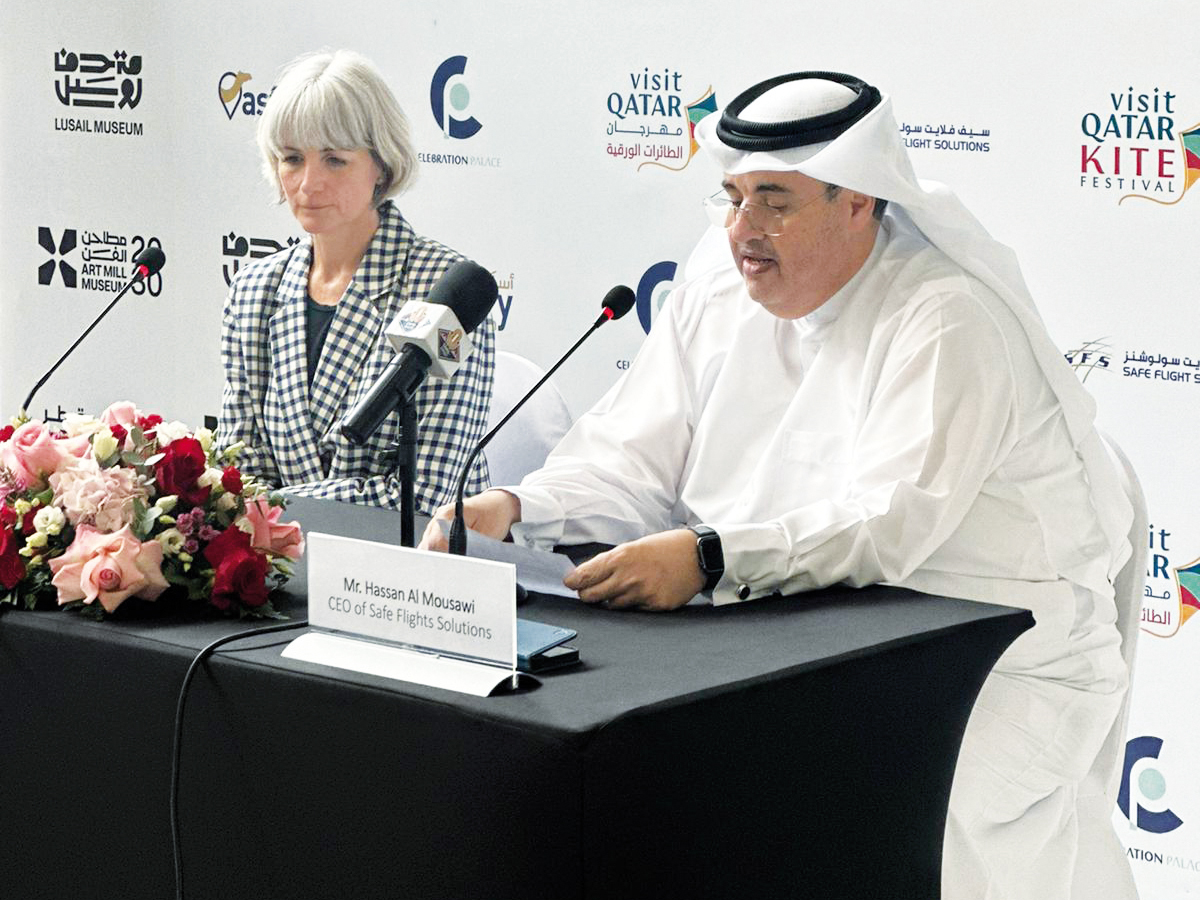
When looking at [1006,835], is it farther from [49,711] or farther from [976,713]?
[49,711]

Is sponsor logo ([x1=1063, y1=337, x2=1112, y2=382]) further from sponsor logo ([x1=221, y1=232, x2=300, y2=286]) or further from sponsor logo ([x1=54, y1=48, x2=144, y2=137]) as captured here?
sponsor logo ([x1=54, y1=48, x2=144, y2=137])

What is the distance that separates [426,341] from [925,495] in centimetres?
69

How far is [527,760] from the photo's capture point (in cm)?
149

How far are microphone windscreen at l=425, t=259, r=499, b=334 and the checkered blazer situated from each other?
91 centimetres

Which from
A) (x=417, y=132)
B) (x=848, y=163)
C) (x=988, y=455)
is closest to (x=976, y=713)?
(x=988, y=455)

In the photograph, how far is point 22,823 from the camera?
1975mm

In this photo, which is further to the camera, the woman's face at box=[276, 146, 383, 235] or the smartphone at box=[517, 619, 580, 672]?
the woman's face at box=[276, 146, 383, 235]

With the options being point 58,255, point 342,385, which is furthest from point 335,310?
point 58,255

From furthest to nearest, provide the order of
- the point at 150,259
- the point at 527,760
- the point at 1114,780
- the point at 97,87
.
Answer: the point at 97,87 < the point at 150,259 < the point at 1114,780 < the point at 527,760

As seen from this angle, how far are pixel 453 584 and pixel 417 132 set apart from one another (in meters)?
3.04

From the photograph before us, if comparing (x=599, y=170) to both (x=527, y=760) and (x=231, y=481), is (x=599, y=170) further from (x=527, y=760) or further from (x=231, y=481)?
(x=527, y=760)

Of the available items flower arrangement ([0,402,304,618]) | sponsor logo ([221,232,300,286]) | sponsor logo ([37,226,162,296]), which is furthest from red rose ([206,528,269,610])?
sponsor logo ([37,226,162,296])

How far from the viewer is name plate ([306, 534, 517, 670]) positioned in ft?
5.22

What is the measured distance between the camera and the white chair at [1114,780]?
242 cm
